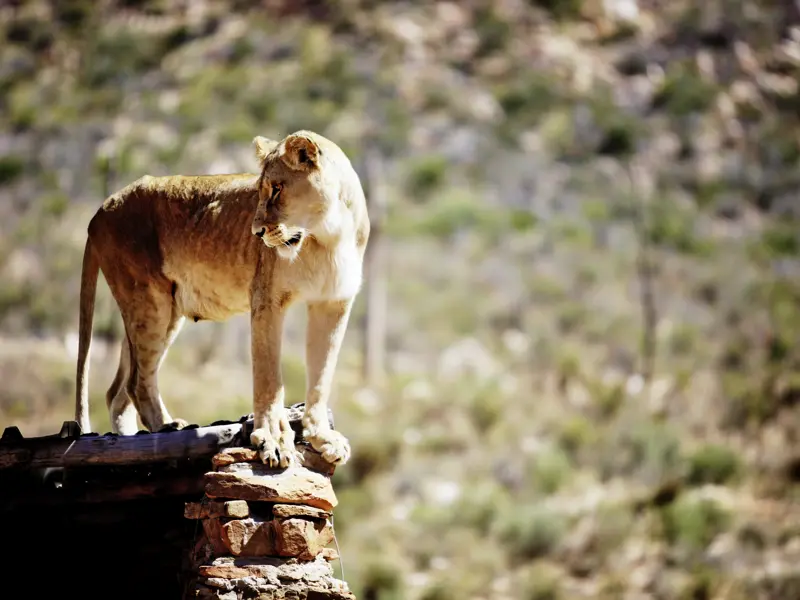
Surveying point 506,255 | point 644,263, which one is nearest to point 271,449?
point 506,255

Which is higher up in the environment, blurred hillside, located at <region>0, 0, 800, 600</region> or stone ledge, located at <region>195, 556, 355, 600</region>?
blurred hillside, located at <region>0, 0, 800, 600</region>

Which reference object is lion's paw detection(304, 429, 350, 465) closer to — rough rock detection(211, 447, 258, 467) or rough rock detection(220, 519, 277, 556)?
rough rock detection(211, 447, 258, 467)

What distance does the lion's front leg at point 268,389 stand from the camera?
696 centimetres

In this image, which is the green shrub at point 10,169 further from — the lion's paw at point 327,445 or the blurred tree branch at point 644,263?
the lion's paw at point 327,445

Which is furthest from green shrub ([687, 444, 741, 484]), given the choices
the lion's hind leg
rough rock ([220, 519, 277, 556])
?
rough rock ([220, 519, 277, 556])

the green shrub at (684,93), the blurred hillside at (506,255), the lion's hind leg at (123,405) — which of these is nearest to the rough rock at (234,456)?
the lion's hind leg at (123,405)

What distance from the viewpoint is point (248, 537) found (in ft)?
22.8

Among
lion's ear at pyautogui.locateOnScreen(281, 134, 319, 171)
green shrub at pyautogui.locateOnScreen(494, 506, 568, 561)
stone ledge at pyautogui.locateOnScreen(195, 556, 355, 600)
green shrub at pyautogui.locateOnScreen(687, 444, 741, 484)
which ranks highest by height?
green shrub at pyautogui.locateOnScreen(687, 444, 741, 484)

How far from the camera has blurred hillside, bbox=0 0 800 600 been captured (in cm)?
2297

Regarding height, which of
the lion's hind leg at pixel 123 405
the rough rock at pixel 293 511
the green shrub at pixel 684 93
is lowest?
the rough rock at pixel 293 511

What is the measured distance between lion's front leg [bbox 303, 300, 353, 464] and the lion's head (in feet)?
1.59

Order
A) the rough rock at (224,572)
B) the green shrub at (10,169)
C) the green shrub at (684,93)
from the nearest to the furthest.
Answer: the rough rock at (224,572) < the green shrub at (10,169) < the green shrub at (684,93)

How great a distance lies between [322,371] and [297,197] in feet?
3.26

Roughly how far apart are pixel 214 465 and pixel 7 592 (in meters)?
1.99
